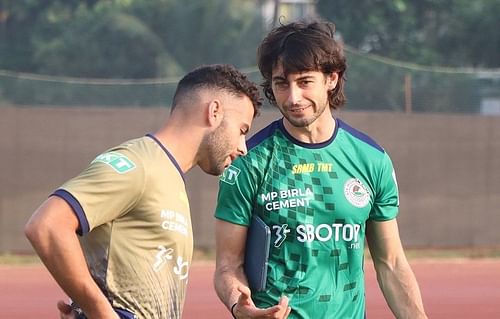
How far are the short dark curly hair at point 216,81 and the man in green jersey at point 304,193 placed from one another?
29 centimetres

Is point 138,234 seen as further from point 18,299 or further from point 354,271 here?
point 18,299

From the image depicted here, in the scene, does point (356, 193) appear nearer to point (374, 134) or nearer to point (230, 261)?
point (230, 261)

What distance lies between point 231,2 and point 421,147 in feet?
66.6

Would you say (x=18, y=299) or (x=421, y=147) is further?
(x=421, y=147)

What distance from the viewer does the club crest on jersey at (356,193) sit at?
452 centimetres

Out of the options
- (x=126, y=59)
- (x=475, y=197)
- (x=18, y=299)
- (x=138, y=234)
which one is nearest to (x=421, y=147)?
(x=475, y=197)

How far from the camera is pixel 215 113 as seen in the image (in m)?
4.10

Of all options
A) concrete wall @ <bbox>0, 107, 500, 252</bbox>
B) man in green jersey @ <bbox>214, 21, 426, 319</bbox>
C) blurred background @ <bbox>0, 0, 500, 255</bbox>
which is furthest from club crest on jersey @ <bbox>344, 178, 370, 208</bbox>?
blurred background @ <bbox>0, 0, 500, 255</bbox>

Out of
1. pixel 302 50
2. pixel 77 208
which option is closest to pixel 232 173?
pixel 302 50

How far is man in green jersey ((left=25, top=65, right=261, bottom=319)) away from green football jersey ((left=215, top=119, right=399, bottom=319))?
335 mm

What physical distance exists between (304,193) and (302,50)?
1.80 feet

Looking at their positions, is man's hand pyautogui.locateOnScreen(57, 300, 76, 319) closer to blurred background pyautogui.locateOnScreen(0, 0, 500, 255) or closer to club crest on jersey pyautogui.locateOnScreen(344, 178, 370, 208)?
club crest on jersey pyautogui.locateOnScreen(344, 178, 370, 208)

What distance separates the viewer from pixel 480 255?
Result: 55.3 feet

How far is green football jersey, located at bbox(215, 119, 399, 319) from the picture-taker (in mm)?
4453
